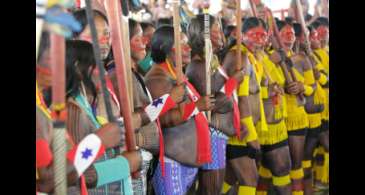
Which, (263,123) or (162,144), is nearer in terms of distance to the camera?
(162,144)

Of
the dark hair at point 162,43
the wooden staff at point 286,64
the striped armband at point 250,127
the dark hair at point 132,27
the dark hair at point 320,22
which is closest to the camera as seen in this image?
the dark hair at point 132,27

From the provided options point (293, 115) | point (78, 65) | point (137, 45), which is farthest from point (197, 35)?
point (293, 115)

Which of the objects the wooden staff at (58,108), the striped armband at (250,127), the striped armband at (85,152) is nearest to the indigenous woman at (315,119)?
the striped armband at (250,127)

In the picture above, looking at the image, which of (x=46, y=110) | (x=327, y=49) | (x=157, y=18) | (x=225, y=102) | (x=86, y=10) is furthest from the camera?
(x=327, y=49)

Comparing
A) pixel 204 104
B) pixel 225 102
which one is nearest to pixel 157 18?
pixel 204 104

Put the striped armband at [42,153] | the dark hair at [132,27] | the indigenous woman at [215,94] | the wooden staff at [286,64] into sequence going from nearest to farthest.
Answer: the striped armband at [42,153], the dark hair at [132,27], the indigenous woman at [215,94], the wooden staff at [286,64]

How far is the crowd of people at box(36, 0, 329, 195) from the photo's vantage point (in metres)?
1.83

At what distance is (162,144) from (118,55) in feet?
1.82

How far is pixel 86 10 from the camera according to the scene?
185 centimetres

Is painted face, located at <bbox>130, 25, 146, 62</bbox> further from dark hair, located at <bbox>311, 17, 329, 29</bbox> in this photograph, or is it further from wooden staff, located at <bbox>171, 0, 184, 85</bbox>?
dark hair, located at <bbox>311, 17, 329, 29</bbox>

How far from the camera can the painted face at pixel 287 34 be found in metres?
3.41

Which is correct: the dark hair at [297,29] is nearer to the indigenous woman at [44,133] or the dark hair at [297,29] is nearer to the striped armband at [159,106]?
the striped armband at [159,106]

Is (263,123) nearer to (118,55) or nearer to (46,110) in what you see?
(118,55)

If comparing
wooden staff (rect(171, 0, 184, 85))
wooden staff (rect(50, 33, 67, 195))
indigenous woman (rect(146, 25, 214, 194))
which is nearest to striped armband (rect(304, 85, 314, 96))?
indigenous woman (rect(146, 25, 214, 194))
